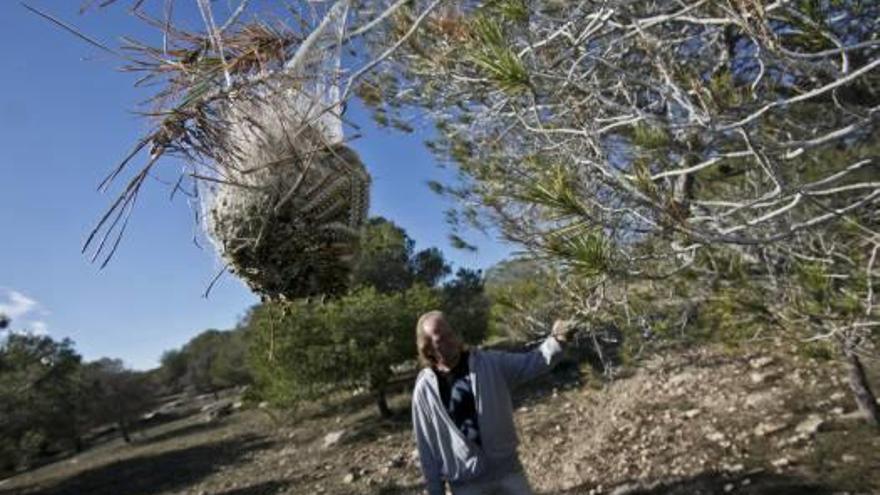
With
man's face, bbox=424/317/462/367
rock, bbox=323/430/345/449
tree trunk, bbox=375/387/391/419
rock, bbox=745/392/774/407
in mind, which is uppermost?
man's face, bbox=424/317/462/367

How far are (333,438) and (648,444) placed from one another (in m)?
7.98

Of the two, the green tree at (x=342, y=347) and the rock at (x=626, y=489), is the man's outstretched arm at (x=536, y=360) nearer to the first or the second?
the rock at (x=626, y=489)

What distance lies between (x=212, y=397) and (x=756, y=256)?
37710 mm

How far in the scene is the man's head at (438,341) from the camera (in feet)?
11.7

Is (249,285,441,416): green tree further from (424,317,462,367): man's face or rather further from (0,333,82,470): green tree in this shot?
(424,317,462,367): man's face

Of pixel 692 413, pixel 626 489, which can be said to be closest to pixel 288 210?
pixel 626 489

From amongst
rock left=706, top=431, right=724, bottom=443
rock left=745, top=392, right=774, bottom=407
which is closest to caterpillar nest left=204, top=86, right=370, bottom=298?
rock left=706, top=431, right=724, bottom=443

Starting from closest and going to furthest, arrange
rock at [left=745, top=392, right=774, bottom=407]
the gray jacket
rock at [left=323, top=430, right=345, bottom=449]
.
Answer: the gray jacket
rock at [left=745, top=392, right=774, bottom=407]
rock at [left=323, top=430, right=345, bottom=449]

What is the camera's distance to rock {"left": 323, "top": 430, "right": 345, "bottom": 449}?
14359mm

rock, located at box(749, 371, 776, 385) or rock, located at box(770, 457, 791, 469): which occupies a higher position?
rock, located at box(749, 371, 776, 385)

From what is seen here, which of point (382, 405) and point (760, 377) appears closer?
point (760, 377)

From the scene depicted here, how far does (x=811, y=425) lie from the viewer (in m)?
7.39

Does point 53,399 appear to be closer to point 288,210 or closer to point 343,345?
point 343,345

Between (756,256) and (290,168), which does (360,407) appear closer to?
(756,256)
